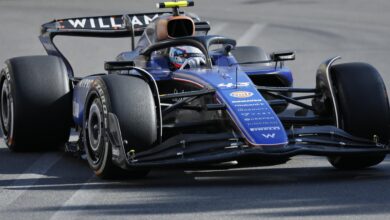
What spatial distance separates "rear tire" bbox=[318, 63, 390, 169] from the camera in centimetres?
1029

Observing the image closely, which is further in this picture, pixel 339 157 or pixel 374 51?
pixel 374 51

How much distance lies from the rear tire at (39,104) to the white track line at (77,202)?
5.87ft

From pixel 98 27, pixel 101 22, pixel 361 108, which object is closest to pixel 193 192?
pixel 361 108

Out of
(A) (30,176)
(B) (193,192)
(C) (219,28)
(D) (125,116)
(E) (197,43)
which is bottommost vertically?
(C) (219,28)

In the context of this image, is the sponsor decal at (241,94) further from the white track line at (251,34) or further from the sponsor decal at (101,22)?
the white track line at (251,34)

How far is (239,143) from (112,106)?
3.27 ft

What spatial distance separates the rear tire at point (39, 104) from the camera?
11.7m

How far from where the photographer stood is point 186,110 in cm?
1088

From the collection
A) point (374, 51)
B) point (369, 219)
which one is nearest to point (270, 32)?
point (374, 51)

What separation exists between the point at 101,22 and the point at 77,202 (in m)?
5.06

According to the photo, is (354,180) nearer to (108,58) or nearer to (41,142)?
(41,142)

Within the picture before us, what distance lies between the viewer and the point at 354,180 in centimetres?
990

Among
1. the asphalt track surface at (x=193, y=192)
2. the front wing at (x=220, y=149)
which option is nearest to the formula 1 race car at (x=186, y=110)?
the front wing at (x=220, y=149)

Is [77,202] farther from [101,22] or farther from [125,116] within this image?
[101,22]
